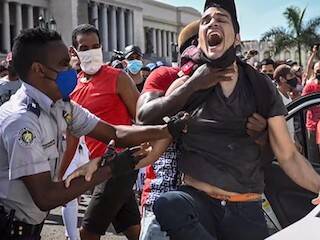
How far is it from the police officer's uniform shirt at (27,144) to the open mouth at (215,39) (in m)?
0.83

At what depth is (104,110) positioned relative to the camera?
15.0 feet

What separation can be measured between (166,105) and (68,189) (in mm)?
578

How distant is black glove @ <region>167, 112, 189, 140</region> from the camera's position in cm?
273

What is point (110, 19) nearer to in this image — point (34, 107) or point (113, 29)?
point (113, 29)

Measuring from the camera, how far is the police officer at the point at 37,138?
275cm

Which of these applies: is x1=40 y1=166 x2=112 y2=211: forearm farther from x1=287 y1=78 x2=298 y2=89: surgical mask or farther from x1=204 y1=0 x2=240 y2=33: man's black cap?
x1=287 y1=78 x2=298 y2=89: surgical mask

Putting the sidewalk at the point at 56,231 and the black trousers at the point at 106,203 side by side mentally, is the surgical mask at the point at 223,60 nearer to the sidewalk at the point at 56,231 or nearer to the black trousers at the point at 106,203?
the black trousers at the point at 106,203

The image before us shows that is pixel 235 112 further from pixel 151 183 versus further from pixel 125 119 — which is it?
pixel 125 119

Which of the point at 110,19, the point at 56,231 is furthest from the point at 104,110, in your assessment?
the point at 110,19

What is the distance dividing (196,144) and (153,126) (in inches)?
8.9

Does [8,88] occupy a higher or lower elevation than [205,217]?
higher

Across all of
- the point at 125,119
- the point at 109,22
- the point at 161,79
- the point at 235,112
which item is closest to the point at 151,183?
the point at 161,79

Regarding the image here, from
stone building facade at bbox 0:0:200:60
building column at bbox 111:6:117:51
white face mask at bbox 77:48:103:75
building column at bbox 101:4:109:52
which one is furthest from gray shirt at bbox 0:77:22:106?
building column at bbox 111:6:117:51

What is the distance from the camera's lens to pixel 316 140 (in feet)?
14.8
